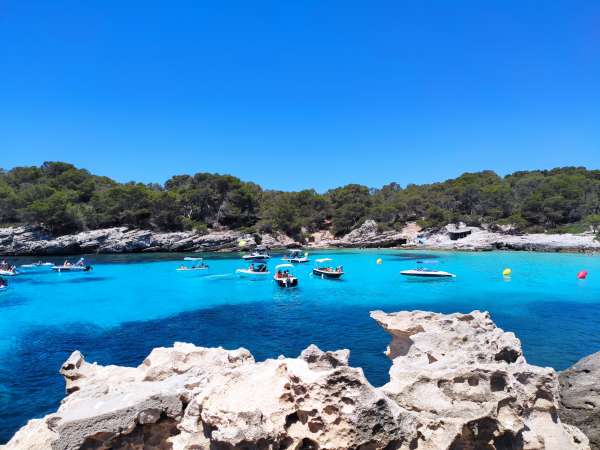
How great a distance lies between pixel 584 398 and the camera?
7199mm

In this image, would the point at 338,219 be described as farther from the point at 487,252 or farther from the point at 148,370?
the point at 148,370

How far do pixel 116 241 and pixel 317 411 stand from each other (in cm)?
6741

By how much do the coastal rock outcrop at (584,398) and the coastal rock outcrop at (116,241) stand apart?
64.2 m

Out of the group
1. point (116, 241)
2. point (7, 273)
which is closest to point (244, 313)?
point (7, 273)

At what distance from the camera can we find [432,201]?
8006cm

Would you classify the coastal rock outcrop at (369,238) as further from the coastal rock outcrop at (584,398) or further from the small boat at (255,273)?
the coastal rock outcrop at (584,398)

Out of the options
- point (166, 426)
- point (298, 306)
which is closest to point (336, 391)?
point (166, 426)

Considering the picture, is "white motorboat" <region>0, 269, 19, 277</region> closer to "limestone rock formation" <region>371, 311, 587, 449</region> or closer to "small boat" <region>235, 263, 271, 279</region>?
"small boat" <region>235, 263, 271, 279</region>

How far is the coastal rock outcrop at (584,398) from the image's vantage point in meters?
6.88

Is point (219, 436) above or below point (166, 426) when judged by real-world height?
above

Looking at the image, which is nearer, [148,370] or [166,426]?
[166,426]

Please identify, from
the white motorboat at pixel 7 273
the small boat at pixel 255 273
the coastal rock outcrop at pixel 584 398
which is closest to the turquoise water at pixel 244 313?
the white motorboat at pixel 7 273

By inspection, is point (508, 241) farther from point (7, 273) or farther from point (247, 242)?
point (7, 273)

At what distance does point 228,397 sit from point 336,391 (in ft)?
3.97
